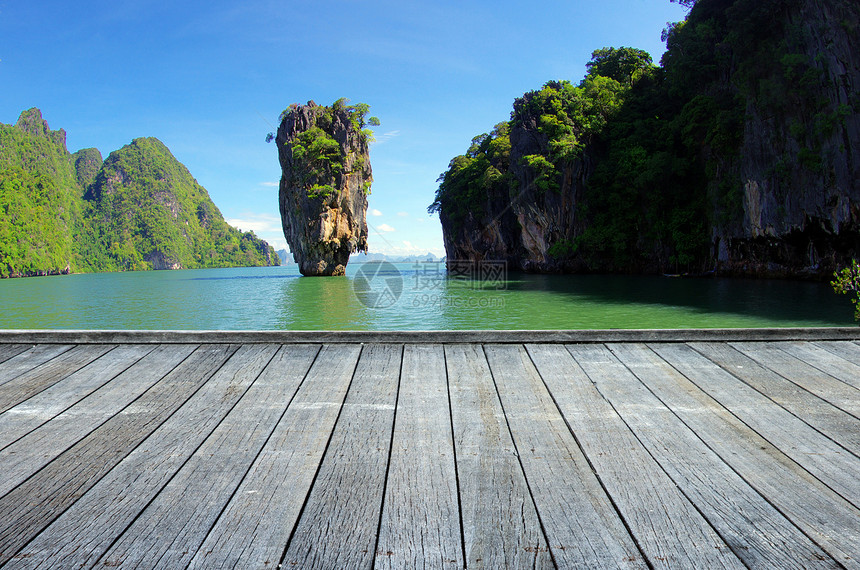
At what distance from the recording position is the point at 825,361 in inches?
94.4

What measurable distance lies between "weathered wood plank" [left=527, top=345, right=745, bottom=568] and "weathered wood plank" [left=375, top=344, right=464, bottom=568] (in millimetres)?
451

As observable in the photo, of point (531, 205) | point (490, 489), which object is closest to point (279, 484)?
point (490, 489)

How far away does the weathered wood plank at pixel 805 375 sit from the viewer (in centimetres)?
198

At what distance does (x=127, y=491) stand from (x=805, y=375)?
274 cm

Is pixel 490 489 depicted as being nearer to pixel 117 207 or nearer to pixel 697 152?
pixel 697 152

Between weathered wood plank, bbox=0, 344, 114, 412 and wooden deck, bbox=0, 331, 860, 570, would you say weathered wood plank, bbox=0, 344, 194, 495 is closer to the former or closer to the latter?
wooden deck, bbox=0, 331, 860, 570

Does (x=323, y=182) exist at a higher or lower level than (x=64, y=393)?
higher

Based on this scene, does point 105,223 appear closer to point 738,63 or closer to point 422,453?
point 738,63

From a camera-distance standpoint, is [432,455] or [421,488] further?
[432,455]

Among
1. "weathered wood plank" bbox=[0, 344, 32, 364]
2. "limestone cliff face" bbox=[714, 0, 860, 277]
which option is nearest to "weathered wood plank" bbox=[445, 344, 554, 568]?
"weathered wood plank" bbox=[0, 344, 32, 364]

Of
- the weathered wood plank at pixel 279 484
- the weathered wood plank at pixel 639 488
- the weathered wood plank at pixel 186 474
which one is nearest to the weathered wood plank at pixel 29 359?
the weathered wood plank at pixel 186 474

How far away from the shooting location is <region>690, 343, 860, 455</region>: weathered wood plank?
171 centimetres

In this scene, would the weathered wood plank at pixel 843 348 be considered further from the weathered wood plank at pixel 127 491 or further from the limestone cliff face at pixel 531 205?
the limestone cliff face at pixel 531 205

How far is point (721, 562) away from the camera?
3.48ft
